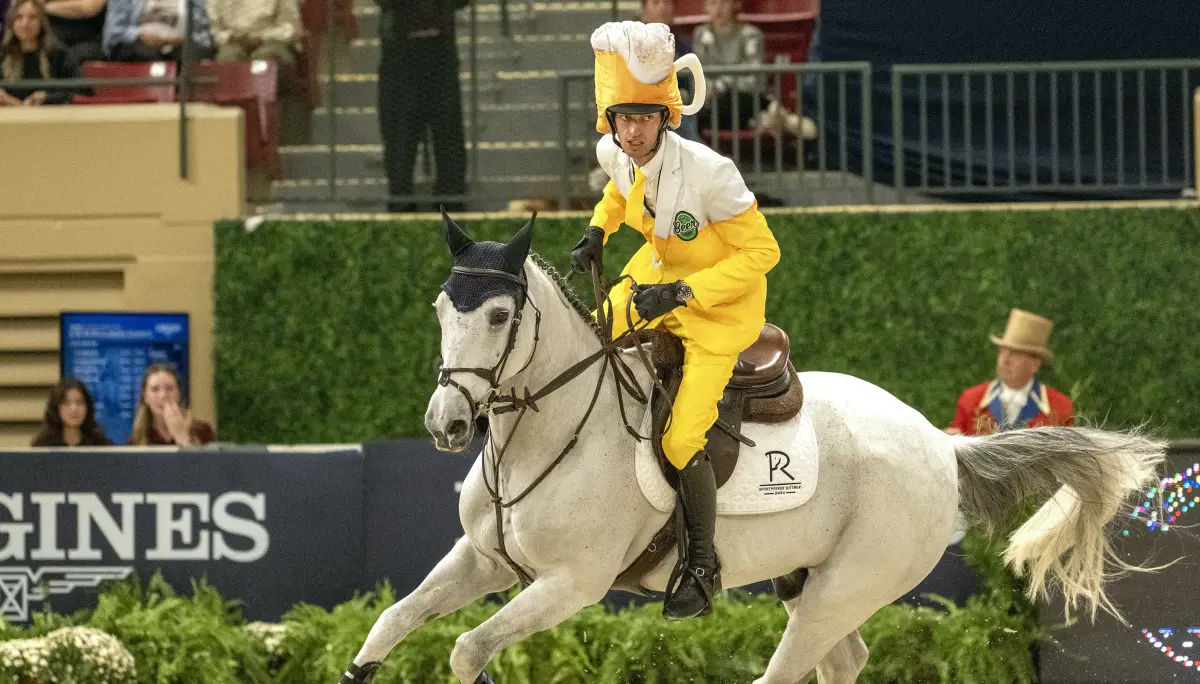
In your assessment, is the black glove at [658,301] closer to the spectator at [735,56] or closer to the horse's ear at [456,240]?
the horse's ear at [456,240]

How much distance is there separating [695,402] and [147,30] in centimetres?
689

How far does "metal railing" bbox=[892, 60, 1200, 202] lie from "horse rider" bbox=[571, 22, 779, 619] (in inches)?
198

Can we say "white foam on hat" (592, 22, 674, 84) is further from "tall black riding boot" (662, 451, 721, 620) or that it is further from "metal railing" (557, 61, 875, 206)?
"metal railing" (557, 61, 875, 206)

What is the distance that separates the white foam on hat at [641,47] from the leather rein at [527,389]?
26.7 inches

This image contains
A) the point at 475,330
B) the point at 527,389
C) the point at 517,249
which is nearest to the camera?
the point at 475,330

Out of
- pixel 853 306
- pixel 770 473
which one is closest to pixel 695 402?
pixel 770 473

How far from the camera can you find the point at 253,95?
33.7 feet

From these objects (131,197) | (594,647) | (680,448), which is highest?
(131,197)

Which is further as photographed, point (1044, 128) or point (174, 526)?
point (1044, 128)

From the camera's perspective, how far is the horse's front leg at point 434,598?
4930 mm

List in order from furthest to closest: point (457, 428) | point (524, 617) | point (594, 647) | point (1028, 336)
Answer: point (1028, 336) → point (594, 647) → point (524, 617) → point (457, 428)

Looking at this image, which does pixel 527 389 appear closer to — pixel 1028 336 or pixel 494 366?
pixel 494 366

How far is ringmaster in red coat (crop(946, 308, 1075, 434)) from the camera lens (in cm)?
847

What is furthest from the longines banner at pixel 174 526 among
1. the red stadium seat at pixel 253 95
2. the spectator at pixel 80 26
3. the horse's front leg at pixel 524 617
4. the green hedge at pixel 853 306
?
the spectator at pixel 80 26
